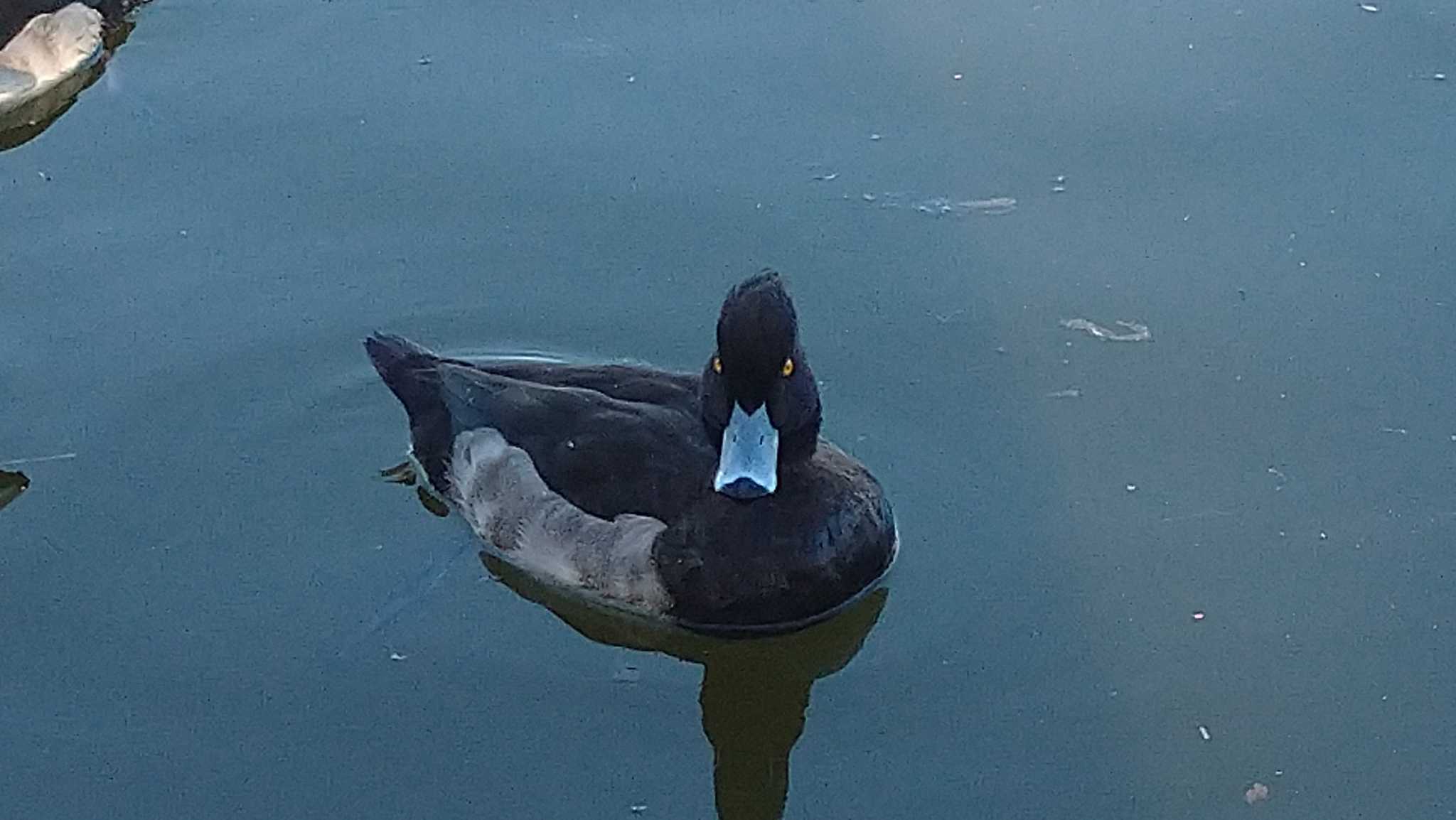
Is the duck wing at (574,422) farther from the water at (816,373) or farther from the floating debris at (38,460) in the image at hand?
the floating debris at (38,460)

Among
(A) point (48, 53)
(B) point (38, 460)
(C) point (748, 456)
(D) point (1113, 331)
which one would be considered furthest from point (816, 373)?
(A) point (48, 53)

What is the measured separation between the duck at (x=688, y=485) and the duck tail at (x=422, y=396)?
0.09 feet

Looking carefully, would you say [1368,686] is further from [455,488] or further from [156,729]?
[156,729]

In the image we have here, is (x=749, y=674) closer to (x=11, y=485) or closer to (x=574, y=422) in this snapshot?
(x=574, y=422)

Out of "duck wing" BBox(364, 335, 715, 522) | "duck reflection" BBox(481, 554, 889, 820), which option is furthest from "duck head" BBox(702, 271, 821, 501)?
"duck reflection" BBox(481, 554, 889, 820)

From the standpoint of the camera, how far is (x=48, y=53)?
340 inches

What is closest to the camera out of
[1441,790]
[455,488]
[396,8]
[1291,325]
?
[1441,790]

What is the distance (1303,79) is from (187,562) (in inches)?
163

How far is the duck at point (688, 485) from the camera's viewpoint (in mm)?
5531

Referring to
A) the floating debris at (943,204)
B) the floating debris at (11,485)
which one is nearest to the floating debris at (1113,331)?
the floating debris at (943,204)

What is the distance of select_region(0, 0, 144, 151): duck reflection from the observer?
8.41m

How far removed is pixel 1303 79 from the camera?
7859 millimetres

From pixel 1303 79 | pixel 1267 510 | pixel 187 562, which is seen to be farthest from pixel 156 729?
pixel 1303 79

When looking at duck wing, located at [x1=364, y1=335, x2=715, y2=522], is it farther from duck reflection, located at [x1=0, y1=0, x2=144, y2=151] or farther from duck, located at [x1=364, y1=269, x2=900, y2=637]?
duck reflection, located at [x1=0, y1=0, x2=144, y2=151]
